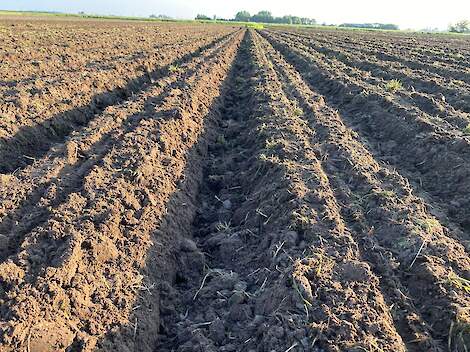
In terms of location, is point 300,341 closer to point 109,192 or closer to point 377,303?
point 377,303

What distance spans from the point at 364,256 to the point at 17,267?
363 cm

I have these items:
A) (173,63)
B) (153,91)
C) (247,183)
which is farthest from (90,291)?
(173,63)

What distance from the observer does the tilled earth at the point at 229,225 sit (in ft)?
12.7

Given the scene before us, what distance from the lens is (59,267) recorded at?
4145 mm

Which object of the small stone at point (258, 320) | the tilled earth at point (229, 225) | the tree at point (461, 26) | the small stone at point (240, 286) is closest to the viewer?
the tilled earth at point (229, 225)

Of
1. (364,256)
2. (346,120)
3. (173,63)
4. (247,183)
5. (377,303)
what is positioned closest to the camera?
(377,303)

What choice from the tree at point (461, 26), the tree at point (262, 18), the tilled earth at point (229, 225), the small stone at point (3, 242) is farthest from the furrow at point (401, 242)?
the tree at point (262, 18)

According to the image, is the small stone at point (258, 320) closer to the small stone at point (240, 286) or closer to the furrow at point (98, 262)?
the small stone at point (240, 286)

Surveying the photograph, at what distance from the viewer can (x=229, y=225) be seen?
247 inches

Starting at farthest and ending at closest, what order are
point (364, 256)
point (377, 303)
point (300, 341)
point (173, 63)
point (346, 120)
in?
point (173, 63) < point (346, 120) < point (364, 256) < point (377, 303) < point (300, 341)

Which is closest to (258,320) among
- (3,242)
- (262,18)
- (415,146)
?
(3,242)

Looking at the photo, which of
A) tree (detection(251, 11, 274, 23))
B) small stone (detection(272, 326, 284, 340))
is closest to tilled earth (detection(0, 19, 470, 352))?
small stone (detection(272, 326, 284, 340))

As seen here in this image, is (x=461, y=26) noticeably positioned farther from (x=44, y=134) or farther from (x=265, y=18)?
(x=44, y=134)

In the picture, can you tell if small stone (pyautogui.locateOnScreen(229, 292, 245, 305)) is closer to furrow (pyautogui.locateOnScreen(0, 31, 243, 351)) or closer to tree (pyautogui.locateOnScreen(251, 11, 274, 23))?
furrow (pyautogui.locateOnScreen(0, 31, 243, 351))
